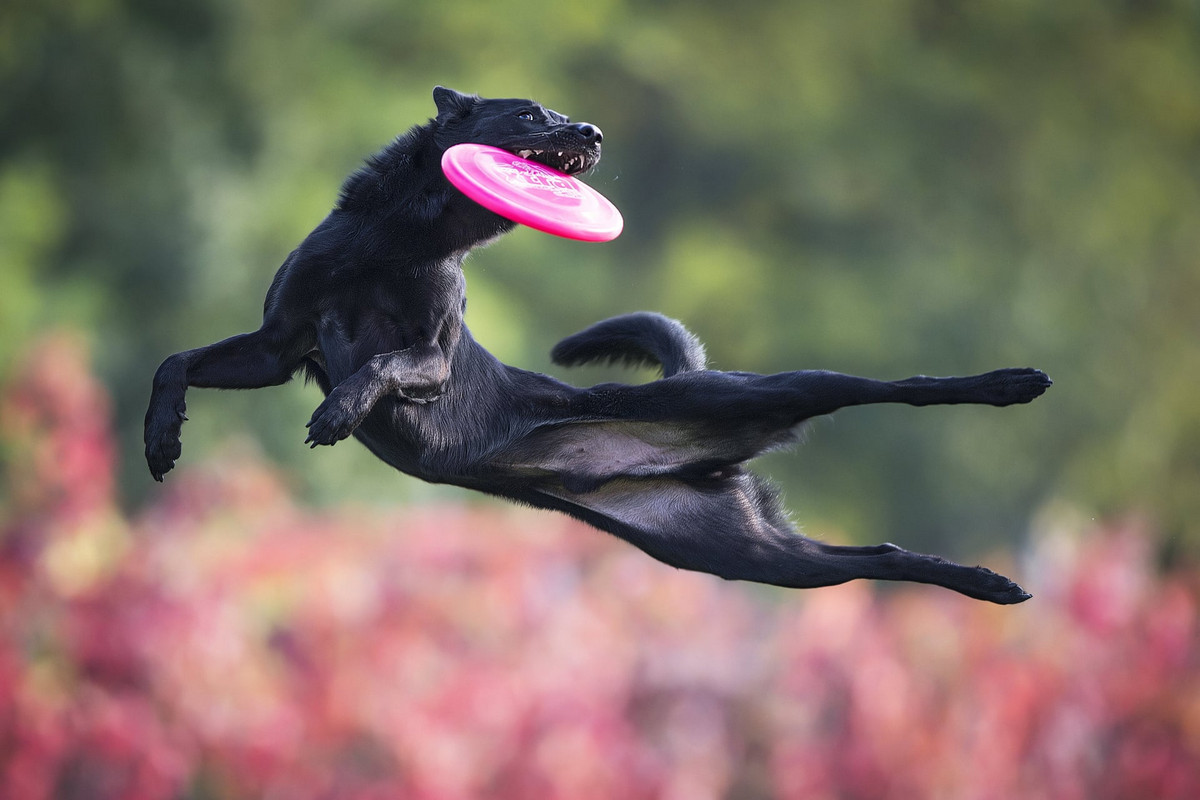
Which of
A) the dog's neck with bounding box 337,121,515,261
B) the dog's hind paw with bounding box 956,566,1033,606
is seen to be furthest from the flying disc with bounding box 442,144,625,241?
the dog's hind paw with bounding box 956,566,1033,606

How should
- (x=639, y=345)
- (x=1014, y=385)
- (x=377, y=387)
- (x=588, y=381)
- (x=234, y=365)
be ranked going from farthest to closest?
(x=588, y=381) → (x=639, y=345) → (x=234, y=365) → (x=1014, y=385) → (x=377, y=387)

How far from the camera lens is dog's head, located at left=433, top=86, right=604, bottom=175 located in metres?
3.22

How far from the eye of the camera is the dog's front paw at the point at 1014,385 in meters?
3.01

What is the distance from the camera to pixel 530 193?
9.74ft

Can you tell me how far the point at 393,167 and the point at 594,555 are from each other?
754 centimetres

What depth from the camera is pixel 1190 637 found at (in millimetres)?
10406

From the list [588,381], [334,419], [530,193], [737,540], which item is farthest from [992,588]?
[588,381]

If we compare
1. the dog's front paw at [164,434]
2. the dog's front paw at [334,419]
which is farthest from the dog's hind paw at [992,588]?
the dog's front paw at [164,434]

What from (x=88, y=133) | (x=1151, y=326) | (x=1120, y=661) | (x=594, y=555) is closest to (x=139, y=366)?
(x=88, y=133)

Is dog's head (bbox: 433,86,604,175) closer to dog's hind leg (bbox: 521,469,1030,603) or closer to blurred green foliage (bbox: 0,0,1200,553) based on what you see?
dog's hind leg (bbox: 521,469,1030,603)

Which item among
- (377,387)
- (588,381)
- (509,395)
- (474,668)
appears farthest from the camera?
(588,381)

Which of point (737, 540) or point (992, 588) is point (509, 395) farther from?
point (992, 588)

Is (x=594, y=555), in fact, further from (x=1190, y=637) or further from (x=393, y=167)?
(x=393, y=167)

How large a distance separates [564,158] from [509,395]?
58cm
